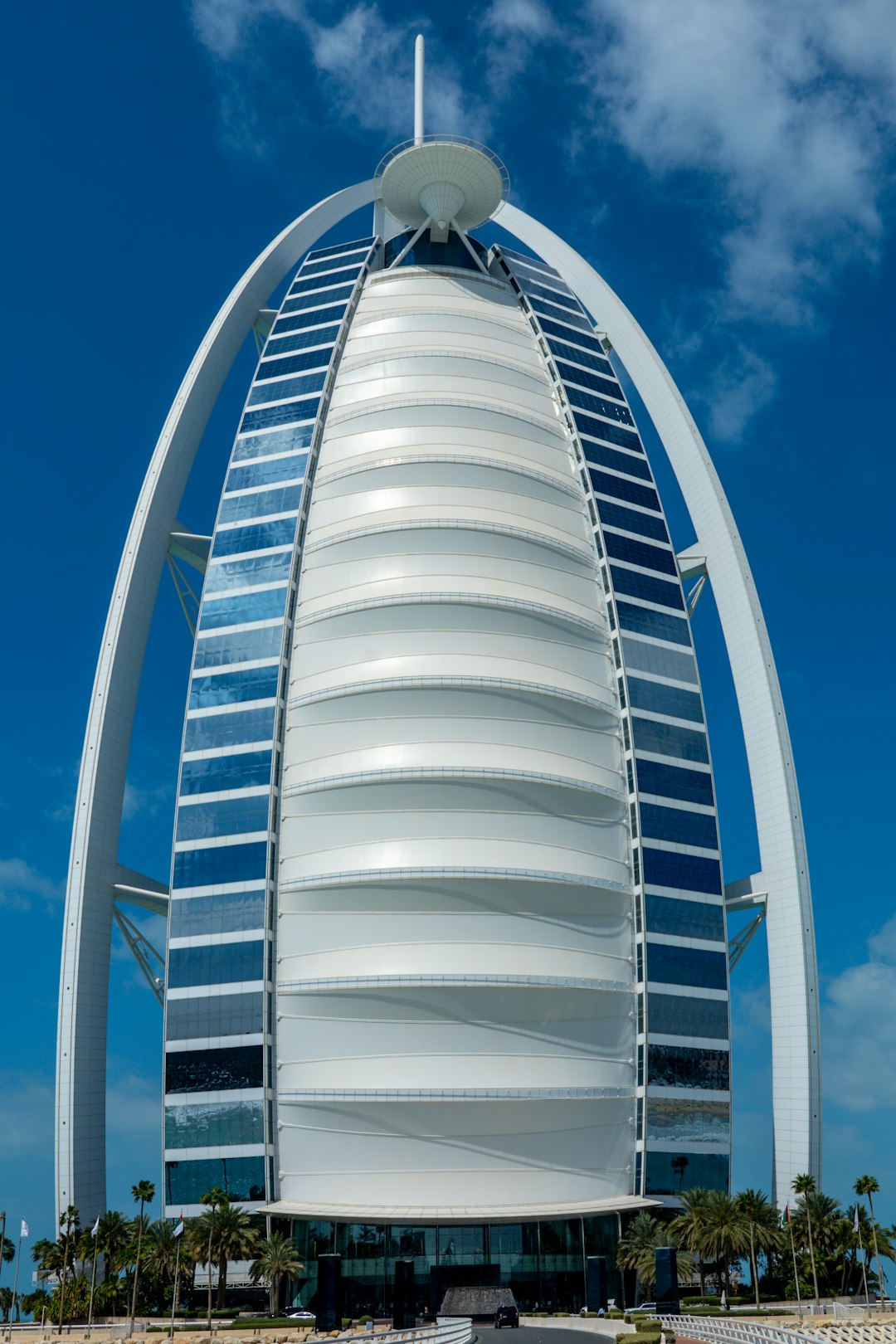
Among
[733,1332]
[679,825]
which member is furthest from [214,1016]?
[733,1332]

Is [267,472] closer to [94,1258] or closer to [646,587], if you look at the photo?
[646,587]

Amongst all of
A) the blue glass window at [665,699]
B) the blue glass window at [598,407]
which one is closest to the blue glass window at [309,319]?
the blue glass window at [598,407]

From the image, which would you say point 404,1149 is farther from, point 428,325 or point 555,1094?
point 428,325

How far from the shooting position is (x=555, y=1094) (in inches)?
2965

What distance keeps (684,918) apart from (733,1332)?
1791 inches

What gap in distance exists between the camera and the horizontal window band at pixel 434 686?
82562mm

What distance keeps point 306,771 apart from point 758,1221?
121ft

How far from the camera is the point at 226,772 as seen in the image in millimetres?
84750

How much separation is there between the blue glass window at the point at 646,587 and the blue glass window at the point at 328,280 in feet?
106

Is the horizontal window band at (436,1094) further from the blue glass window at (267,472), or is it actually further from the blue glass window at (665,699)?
the blue glass window at (267,472)

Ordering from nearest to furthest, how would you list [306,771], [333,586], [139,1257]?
1. [139,1257]
2. [306,771]
3. [333,586]

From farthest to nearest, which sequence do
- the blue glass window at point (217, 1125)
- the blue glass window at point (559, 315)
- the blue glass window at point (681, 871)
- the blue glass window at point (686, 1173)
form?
the blue glass window at point (559, 315), the blue glass window at point (681, 871), the blue glass window at point (686, 1173), the blue glass window at point (217, 1125)

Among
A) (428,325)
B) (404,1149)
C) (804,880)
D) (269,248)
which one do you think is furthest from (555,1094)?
(269,248)

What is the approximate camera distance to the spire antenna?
10962 cm
